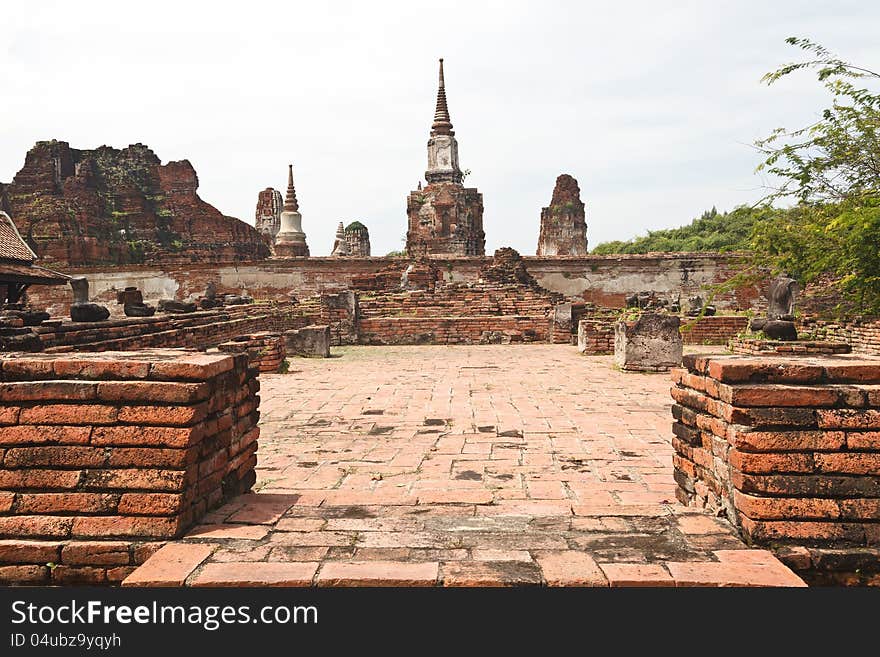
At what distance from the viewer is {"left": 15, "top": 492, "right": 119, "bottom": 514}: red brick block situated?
7.18ft

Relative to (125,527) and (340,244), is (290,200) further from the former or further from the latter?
(125,527)

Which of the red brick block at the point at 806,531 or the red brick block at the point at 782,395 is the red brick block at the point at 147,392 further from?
the red brick block at the point at 806,531

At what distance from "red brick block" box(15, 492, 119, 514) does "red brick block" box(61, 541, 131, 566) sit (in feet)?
0.40

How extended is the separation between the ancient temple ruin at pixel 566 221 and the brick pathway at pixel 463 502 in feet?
93.8

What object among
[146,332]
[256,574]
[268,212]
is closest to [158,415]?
[256,574]

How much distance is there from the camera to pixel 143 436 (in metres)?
2.22

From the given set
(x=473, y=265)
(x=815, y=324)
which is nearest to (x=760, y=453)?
(x=815, y=324)

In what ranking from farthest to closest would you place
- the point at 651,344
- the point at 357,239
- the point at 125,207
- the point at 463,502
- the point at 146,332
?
1. the point at 357,239
2. the point at 125,207
3. the point at 651,344
4. the point at 146,332
5. the point at 463,502

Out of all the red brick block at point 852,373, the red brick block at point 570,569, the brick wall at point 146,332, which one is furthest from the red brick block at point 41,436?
the brick wall at point 146,332

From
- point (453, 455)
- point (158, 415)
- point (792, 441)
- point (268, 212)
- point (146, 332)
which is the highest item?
point (268, 212)

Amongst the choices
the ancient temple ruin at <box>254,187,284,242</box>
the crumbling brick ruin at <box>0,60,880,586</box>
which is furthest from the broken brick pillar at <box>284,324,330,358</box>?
the ancient temple ruin at <box>254,187,284,242</box>

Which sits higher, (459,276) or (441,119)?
(441,119)

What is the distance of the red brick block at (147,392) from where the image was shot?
224 centimetres

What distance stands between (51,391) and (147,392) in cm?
37
